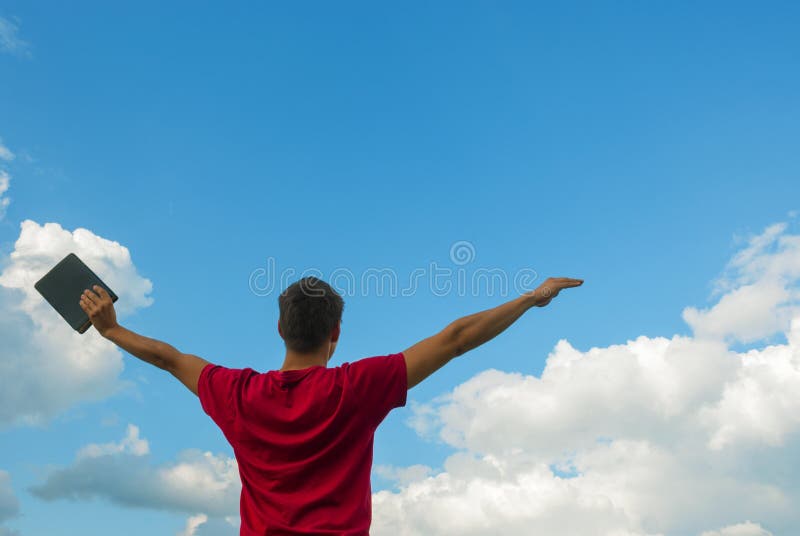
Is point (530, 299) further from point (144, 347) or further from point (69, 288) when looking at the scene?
point (69, 288)

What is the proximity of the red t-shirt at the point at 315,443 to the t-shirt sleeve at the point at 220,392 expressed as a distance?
5.6 inches

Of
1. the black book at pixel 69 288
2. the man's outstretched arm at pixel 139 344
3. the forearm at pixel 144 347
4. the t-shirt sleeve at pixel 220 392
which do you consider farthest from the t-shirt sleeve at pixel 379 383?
the black book at pixel 69 288

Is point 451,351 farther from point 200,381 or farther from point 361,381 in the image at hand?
point 200,381

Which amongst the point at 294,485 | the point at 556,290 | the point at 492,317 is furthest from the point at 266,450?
the point at 556,290

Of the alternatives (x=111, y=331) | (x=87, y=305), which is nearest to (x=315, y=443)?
(x=111, y=331)

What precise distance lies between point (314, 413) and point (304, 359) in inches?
22.6

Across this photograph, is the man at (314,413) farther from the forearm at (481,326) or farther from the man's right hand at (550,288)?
the man's right hand at (550,288)

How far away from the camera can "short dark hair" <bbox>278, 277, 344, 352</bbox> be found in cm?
562

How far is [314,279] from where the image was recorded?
592 cm

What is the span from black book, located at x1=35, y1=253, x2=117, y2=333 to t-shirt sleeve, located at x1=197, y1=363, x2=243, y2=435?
1.79 meters

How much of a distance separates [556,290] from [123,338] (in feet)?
13.2

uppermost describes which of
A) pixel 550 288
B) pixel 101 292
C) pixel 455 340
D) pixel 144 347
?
pixel 101 292

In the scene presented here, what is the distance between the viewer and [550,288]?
20.2ft

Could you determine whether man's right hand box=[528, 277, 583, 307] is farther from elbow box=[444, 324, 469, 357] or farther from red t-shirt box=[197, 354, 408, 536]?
red t-shirt box=[197, 354, 408, 536]
